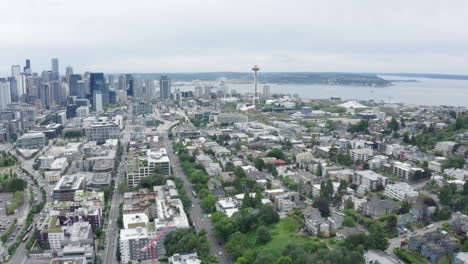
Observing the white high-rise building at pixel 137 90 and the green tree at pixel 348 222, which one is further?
the white high-rise building at pixel 137 90

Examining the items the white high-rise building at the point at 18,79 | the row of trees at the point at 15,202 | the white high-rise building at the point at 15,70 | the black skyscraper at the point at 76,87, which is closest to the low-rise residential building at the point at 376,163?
the row of trees at the point at 15,202

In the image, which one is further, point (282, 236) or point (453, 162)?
point (453, 162)

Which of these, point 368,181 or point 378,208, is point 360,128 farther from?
point 378,208

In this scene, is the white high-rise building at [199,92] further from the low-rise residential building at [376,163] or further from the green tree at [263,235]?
the green tree at [263,235]

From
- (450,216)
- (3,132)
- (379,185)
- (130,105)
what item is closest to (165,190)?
(379,185)

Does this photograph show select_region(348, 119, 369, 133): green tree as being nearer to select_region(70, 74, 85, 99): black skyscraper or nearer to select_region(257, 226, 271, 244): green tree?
select_region(257, 226, 271, 244): green tree

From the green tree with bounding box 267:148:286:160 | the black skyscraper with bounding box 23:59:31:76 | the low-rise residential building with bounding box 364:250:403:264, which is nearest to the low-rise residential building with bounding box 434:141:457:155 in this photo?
the green tree with bounding box 267:148:286:160

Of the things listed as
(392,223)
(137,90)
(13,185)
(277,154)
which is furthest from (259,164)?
(137,90)

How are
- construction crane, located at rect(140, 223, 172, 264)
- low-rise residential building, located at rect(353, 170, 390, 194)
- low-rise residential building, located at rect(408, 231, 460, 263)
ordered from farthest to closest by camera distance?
low-rise residential building, located at rect(353, 170, 390, 194), construction crane, located at rect(140, 223, 172, 264), low-rise residential building, located at rect(408, 231, 460, 263)
